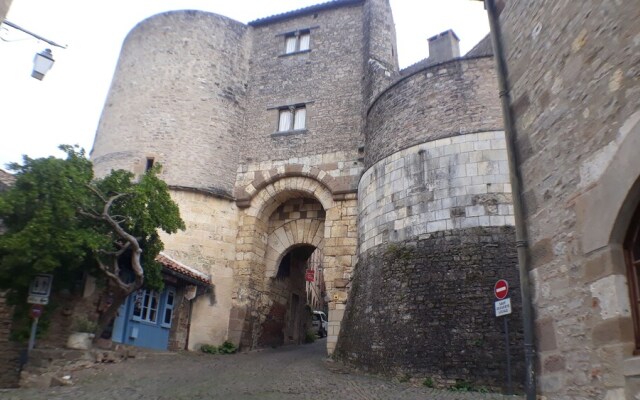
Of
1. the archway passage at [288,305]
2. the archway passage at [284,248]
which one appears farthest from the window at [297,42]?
the archway passage at [288,305]

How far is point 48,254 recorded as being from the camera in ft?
27.5

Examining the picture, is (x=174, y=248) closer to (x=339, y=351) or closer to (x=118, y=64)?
(x=339, y=351)

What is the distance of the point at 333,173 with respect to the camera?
14508 mm

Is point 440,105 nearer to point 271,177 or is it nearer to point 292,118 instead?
point 271,177

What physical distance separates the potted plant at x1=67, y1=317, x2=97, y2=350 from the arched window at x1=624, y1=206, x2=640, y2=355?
368 inches

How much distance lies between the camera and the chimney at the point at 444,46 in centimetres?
1653

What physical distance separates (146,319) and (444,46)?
41.9ft

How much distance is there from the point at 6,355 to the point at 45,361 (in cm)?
113

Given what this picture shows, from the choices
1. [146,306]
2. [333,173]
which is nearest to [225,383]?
[146,306]

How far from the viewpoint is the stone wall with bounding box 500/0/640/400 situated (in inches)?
126

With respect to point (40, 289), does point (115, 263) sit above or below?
above

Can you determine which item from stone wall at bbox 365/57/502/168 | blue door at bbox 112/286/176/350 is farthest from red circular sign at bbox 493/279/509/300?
blue door at bbox 112/286/176/350

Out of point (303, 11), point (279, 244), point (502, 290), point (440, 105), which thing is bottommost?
point (502, 290)

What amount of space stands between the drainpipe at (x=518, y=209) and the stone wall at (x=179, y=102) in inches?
439
